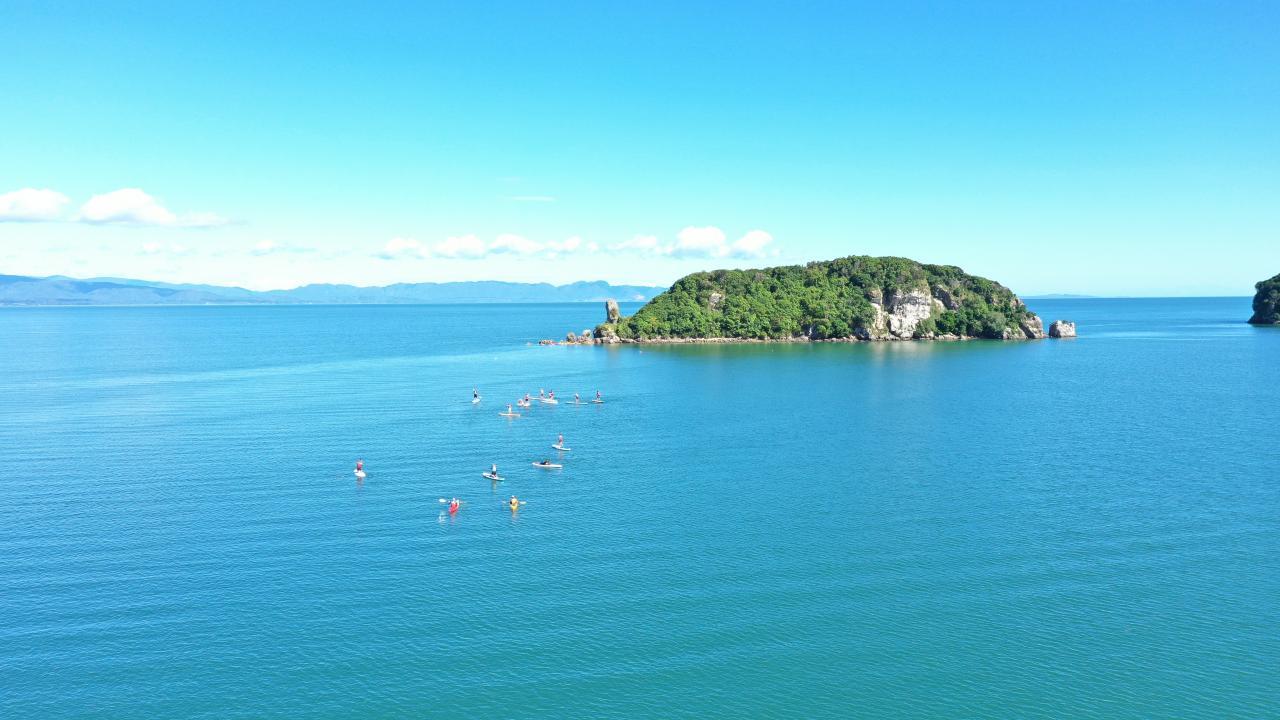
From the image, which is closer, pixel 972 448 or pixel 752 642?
pixel 752 642

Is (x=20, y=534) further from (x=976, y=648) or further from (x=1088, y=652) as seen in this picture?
(x=1088, y=652)

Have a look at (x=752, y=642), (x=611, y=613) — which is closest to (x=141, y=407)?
(x=611, y=613)

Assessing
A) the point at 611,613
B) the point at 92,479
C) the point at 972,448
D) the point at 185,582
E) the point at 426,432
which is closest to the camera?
the point at 611,613

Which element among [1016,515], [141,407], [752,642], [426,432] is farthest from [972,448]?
[141,407]

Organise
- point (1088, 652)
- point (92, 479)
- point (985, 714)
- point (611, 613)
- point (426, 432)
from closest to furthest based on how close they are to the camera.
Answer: point (985, 714)
point (1088, 652)
point (611, 613)
point (92, 479)
point (426, 432)

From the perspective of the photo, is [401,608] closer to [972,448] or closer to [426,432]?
[426,432]

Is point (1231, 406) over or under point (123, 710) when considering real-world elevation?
over
